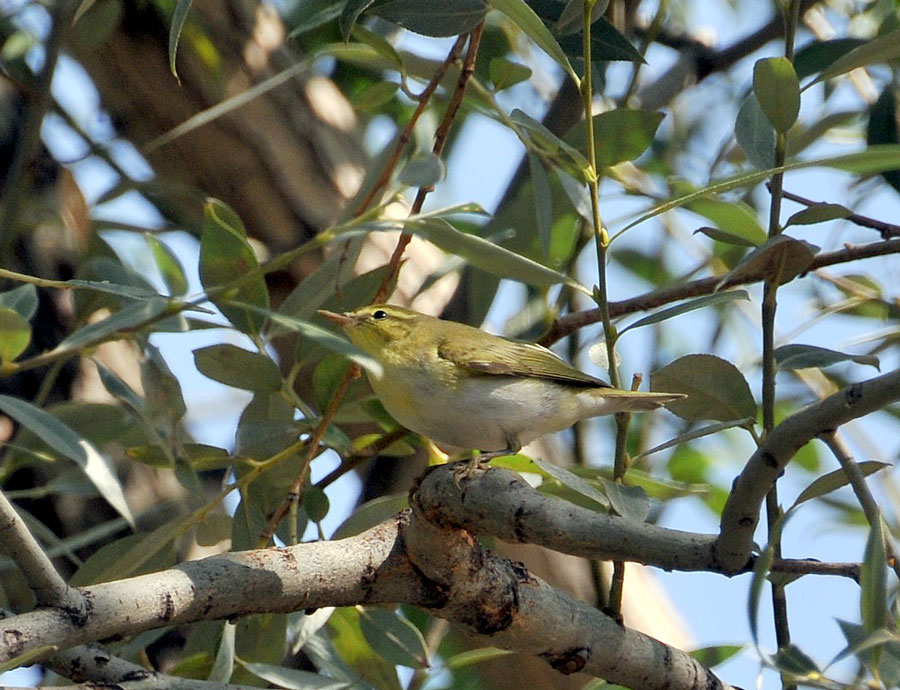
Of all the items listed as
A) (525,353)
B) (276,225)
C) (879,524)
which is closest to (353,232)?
(879,524)

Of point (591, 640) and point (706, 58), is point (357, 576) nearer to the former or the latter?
point (591, 640)

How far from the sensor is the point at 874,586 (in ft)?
4.18

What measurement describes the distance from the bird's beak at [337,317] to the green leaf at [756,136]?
3.12 feet

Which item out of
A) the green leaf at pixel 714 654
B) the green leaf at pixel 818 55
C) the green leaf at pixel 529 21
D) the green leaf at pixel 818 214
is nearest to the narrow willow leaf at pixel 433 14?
the green leaf at pixel 529 21

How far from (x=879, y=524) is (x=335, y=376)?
1.29 metres

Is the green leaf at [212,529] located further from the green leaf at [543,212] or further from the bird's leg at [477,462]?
the green leaf at [543,212]

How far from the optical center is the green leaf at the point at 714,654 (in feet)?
6.96

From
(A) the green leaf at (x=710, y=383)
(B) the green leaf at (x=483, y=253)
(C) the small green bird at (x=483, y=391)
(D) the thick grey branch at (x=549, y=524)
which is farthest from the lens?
(C) the small green bird at (x=483, y=391)

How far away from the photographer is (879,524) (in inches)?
52.1

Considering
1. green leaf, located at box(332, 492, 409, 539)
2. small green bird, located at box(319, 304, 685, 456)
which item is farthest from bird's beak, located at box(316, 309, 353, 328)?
green leaf, located at box(332, 492, 409, 539)

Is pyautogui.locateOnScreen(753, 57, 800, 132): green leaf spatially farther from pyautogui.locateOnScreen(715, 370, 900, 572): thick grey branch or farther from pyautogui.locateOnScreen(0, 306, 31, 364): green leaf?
pyautogui.locateOnScreen(0, 306, 31, 364): green leaf

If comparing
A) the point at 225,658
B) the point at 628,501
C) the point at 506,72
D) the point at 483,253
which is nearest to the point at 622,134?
the point at 506,72

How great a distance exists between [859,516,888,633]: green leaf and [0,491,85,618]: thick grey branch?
95 centimetres

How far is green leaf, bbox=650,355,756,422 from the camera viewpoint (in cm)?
193
